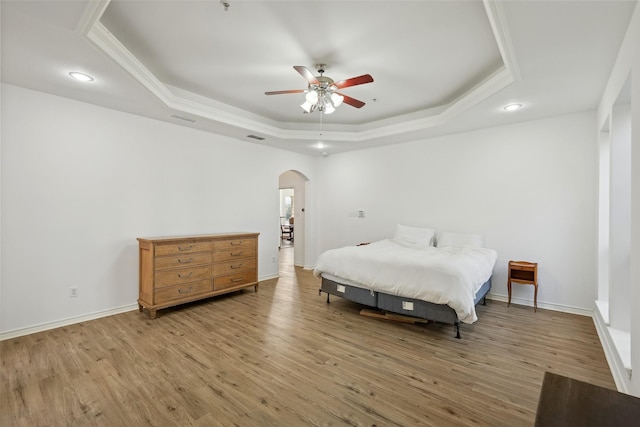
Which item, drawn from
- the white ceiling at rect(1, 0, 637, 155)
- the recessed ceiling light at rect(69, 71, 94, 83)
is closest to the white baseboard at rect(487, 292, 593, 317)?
the white ceiling at rect(1, 0, 637, 155)

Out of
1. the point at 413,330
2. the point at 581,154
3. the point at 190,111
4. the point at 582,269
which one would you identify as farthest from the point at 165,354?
the point at 581,154

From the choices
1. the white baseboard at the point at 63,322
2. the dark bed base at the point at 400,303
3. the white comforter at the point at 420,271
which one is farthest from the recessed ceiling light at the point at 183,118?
the dark bed base at the point at 400,303

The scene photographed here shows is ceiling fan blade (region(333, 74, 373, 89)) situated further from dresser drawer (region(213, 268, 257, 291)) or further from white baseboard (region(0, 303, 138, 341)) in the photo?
white baseboard (region(0, 303, 138, 341))

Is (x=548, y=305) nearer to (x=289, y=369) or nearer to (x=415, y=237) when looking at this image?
(x=415, y=237)

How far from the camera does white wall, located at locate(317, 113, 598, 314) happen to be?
383 centimetres

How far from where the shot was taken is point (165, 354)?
273 centimetres

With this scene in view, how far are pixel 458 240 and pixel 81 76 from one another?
5.20 meters

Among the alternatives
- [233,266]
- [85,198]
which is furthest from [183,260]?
[85,198]

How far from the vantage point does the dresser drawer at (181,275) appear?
12.1 feet

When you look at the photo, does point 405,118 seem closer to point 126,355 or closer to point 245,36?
point 245,36

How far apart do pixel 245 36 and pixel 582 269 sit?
4.97m

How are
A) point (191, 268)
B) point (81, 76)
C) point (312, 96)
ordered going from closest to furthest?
point (81, 76), point (312, 96), point (191, 268)

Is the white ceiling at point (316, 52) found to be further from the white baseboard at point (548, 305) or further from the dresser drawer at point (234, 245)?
the white baseboard at point (548, 305)

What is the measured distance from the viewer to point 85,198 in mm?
3541
